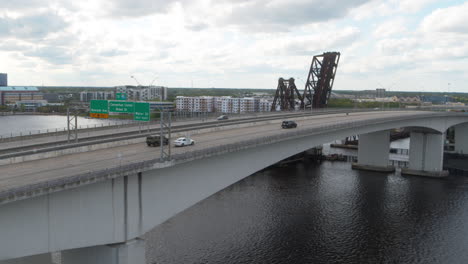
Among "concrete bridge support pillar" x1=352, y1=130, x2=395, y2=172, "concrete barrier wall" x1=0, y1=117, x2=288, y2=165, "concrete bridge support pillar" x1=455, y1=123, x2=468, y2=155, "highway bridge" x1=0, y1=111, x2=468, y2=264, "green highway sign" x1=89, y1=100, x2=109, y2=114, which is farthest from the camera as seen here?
"concrete bridge support pillar" x1=455, y1=123, x2=468, y2=155

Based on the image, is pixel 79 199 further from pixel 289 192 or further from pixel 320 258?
pixel 289 192

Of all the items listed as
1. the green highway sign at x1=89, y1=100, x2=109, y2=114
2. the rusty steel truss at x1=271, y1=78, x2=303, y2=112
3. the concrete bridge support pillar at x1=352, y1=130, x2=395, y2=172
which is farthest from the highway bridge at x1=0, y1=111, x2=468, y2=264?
the rusty steel truss at x1=271, y1=78, x2=303, y2=112

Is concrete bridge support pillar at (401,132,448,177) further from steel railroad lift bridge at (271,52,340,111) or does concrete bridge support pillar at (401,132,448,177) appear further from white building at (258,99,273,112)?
white building at (258,99,273,112)

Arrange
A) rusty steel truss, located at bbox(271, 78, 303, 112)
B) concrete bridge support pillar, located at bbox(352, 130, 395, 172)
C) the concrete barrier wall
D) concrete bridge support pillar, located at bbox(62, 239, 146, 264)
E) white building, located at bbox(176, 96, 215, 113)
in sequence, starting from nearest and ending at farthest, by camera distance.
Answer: concrete bridge support pillar, located at bbox(62, 239, 146, 264)
the concrete barrier wall
concrete bridge support pillar, located at bbox(352, 130, 395, 172)
rusty steel truss, located at bbox(271, 78, 303, 112)
white building, located at bbox(176, 96, 215, 113)

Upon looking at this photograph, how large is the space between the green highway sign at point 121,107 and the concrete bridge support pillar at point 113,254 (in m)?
9.53

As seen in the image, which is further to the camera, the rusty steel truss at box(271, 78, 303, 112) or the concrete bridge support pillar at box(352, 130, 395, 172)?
the rusty steel truss at box(271, 78, 303, 112)

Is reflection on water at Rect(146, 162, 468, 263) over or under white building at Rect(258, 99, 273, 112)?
under

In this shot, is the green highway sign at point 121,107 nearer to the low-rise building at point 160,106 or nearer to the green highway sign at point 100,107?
the green highway sign at point 100,107

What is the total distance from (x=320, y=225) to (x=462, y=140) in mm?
56487

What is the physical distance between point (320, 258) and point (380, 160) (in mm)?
36734

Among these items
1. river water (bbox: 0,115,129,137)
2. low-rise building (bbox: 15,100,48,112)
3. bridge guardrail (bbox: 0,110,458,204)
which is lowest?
river water (bbox: 0,115,129,137)

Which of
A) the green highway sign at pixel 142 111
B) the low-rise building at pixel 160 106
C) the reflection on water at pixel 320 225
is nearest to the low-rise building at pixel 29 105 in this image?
the low-rise building at pixel 160 106

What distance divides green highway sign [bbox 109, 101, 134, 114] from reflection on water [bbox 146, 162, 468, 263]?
414 inches

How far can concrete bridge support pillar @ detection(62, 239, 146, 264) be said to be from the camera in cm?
2017
